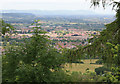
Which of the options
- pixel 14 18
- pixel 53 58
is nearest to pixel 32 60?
pixel 53 58

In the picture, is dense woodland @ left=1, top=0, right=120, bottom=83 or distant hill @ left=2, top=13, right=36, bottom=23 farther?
distant hill @ left=2, top=13, right=36, bottom=23

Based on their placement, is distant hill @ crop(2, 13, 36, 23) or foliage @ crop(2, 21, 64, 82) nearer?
foliage @ crop(2, 21, 64, 82)

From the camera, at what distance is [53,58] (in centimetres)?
312

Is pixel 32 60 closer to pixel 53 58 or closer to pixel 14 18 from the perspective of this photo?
pixel 53 58

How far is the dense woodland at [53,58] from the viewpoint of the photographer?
294 cm

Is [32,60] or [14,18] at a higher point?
[14,18]

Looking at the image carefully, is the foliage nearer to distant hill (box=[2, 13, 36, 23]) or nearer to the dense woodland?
the dense woodland

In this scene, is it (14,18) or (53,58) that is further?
(14,18)

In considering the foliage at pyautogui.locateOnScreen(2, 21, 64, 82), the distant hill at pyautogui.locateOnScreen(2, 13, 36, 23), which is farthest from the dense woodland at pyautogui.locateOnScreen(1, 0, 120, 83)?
the distant hill at pyautogui.locateOnScreen(2, 13, 36, 23)

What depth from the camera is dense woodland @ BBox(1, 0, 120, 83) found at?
2.94 metres

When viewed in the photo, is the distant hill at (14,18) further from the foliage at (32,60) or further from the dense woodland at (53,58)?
the dense woodland at (53,58)

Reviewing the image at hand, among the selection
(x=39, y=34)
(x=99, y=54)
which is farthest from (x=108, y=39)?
(x=39, y=34)

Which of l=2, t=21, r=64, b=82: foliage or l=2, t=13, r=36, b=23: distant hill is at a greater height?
l=2, t=13, r=36, b=23: distant hill

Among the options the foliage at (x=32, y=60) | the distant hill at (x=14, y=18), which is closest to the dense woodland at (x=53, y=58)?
the foliage at (x=32, y=60)
